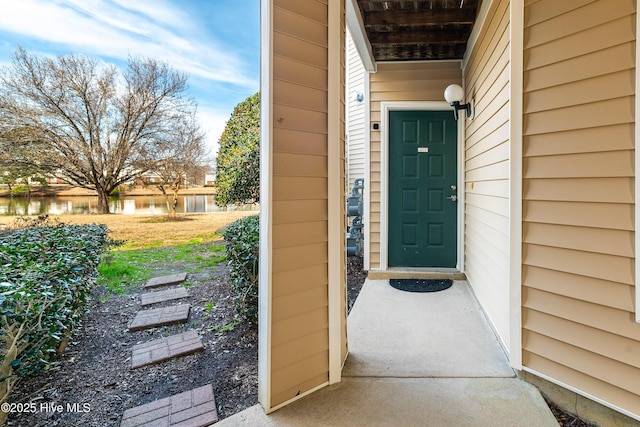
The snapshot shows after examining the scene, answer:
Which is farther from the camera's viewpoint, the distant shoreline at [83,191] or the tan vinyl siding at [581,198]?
the distant shoreline at [83,191]

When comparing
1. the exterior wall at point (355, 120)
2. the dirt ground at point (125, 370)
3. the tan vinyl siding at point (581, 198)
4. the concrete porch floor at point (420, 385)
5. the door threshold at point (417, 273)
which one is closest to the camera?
the tan vinyl siding at point (581, 198)

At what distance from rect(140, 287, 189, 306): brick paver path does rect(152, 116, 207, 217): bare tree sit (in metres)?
0.64

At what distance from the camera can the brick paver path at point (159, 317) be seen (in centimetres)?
217

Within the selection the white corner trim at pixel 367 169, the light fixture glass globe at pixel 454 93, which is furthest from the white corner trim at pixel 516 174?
the white corner trim at pixel 367 169

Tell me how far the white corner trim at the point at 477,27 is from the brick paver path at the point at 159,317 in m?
3.18

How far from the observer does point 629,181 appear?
4.17ft

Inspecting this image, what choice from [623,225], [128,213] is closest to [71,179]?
[128,213]

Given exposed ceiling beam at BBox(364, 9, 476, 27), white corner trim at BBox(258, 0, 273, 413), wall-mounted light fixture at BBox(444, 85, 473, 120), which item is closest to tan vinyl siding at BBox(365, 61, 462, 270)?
wall-mounted light fixture at BBox(444, 85, 473, 120)

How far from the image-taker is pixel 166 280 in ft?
8.66

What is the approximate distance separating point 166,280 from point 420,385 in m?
2.10

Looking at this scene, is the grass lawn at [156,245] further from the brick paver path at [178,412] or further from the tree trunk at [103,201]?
the brick paver path at [178,412]

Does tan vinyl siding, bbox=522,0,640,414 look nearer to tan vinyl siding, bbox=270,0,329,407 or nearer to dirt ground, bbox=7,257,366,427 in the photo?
tan vinyl siding, bbox=270,0,329,407

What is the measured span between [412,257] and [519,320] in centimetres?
207

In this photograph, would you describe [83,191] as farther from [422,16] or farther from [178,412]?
[422,16]
